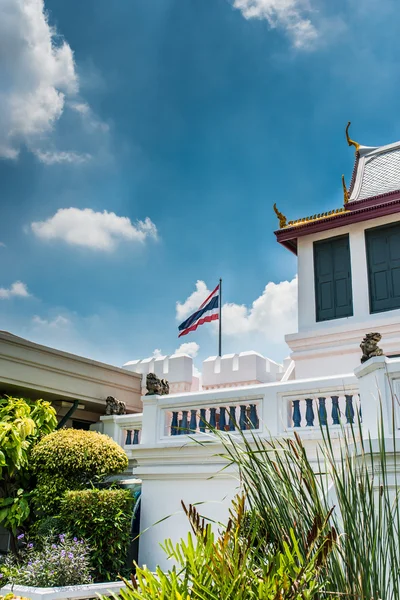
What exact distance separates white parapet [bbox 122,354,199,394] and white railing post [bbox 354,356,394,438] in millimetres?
5457

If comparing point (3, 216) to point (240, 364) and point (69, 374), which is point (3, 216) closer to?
point (69, 374)

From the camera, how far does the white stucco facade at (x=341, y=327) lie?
34.0 feet

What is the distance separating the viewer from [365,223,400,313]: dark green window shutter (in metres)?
10.7

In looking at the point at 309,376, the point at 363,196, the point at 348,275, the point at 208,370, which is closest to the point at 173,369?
the point at 208,370

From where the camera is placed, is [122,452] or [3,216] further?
[3,216]

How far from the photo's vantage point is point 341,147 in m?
13.4

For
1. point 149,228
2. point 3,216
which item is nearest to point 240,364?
point 149,228

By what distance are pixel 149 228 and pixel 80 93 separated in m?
2.81

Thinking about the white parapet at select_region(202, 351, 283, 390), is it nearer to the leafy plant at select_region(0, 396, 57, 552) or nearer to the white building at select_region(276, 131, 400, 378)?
the white building at select_region(276, 131, 400, 378)

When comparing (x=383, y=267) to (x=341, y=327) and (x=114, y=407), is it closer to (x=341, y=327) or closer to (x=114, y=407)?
(x=341, y=327)

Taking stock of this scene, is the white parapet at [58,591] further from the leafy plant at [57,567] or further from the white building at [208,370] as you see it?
the white building at [208,370]

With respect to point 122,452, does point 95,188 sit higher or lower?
higher

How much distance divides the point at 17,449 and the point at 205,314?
18.9 ft

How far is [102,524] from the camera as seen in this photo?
716 centimetres
